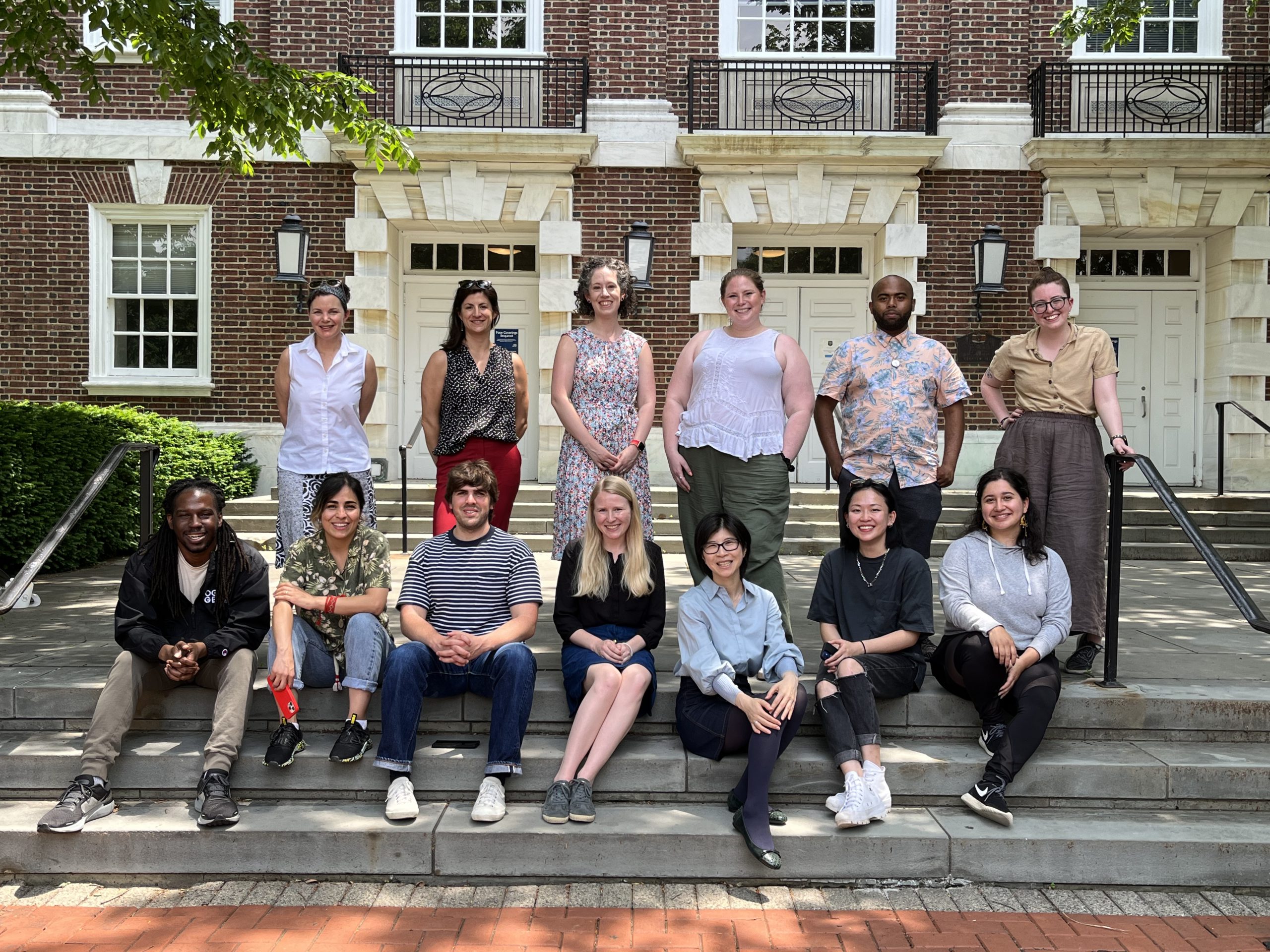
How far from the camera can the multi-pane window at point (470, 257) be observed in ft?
39.7

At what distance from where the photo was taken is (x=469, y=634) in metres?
4.34

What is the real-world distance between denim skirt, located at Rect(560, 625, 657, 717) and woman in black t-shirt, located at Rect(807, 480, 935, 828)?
658mm

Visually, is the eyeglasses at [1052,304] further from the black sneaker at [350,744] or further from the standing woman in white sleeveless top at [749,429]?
the black sneaker at [350,744]

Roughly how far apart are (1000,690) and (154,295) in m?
10.2

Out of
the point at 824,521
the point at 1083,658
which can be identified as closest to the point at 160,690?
the point at 1083,658

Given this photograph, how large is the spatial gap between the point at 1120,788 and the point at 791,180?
27.6ft

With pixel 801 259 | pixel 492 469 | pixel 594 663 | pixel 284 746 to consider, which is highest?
pixel 801 259

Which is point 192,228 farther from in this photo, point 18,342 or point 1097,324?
point 1097,324

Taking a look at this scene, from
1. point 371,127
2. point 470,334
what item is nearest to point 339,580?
point 470,334

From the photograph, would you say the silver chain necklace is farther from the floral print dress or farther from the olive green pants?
the floral print dress

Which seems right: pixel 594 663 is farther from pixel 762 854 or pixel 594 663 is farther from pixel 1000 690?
pixel 1000 690

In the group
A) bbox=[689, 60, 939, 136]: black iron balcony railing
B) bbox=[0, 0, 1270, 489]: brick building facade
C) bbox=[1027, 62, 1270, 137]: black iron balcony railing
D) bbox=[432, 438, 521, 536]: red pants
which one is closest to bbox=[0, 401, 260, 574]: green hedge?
bbox=[0, 0, 1270, 489]: brick building facade

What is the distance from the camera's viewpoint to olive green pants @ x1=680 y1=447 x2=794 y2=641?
4.83 m

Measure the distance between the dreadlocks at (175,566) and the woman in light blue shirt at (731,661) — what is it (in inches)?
70.7
